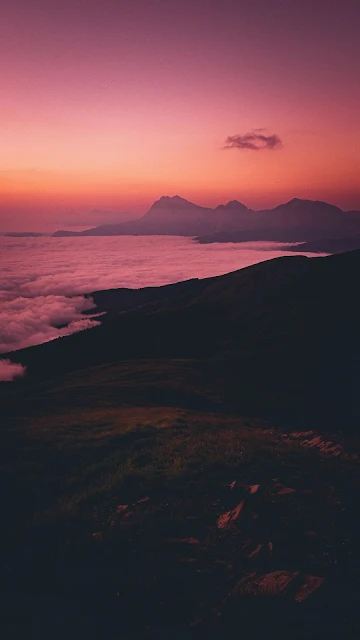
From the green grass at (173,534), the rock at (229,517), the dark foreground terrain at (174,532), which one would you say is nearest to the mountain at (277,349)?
the dark foreground terrain at (174,532)

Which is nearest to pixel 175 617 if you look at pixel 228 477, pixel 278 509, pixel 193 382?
pixel 278 509

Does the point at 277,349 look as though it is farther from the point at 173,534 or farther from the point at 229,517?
the point at 173,534

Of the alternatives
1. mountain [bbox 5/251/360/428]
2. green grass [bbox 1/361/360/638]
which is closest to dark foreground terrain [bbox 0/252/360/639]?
green grass [bbox 1/361/360/638]

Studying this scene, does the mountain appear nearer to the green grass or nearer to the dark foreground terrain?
the dark foreground terrain

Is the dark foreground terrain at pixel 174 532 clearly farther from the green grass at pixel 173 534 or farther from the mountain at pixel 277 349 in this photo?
the mountain at pixel 277 349

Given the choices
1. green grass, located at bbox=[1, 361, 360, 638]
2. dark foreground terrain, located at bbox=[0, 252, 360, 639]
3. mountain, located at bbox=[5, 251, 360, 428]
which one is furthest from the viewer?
mountain, located at bbox=[5, 251, 360, 428]

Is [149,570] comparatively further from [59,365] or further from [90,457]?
[59,365]

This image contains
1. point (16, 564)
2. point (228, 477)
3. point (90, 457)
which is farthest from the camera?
point (90, 457)

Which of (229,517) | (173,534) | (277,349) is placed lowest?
(277,349)

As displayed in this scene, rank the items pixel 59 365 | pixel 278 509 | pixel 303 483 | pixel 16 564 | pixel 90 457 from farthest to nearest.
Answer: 1. pixel 59 365
2. pixel 90 457
3. pixel 303 483
4. pixel 278 509
5. pixel 16 564

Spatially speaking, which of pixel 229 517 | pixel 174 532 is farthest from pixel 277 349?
pixel 174 532

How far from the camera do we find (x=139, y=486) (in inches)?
585

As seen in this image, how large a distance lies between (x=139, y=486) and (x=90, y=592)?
5.99 meters

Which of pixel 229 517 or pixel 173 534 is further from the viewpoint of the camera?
pixel 229 517
